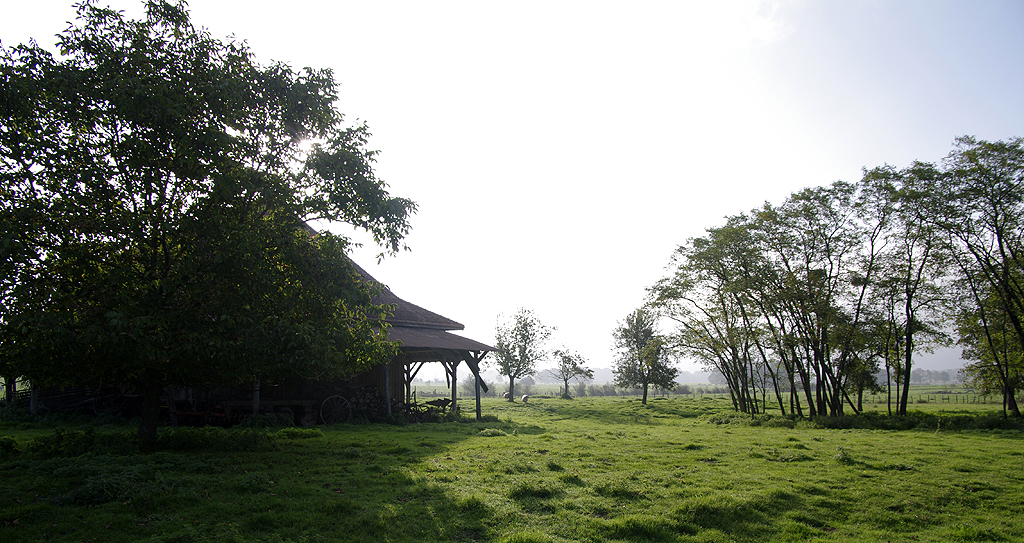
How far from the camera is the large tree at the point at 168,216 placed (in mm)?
8148

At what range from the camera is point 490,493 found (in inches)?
316

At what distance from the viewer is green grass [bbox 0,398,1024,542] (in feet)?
20.3

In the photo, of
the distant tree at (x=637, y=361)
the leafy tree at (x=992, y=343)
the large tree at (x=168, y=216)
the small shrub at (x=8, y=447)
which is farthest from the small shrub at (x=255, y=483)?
the distant tree at (x=637, y=361)

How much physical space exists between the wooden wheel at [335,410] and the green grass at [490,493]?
5738 millimetres

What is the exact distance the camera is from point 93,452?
8.93 metres

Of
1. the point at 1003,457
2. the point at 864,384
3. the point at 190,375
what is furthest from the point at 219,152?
the point at 864,384

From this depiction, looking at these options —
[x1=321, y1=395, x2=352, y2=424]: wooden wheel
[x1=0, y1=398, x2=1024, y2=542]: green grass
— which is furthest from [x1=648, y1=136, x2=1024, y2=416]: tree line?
[x1=321, y1=395, x2=352, y2=424]: wooden wheel

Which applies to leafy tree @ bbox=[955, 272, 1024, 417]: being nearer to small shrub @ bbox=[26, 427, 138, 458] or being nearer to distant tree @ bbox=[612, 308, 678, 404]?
distant tree @ bbox=[612, 308, 678, 404]

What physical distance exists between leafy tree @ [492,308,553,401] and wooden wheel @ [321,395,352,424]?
31576 millimetres

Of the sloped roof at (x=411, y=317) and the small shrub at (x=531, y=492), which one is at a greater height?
the sloped roof at (x=411, y=317)

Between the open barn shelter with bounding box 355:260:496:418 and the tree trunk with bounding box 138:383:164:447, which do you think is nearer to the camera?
the tree trunk with bounding box 138:383:164:447

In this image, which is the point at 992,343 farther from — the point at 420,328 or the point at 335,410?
the point at 335,410

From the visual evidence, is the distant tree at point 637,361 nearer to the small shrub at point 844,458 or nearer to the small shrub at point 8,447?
the small shrub at point 844,458

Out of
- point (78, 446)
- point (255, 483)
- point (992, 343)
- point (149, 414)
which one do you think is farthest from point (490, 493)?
point (992, 343)
